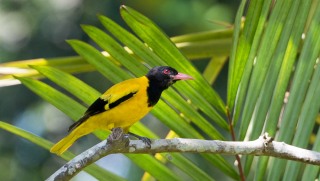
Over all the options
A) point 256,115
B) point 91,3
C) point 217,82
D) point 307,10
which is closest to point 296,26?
point 307,10

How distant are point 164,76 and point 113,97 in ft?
0.75

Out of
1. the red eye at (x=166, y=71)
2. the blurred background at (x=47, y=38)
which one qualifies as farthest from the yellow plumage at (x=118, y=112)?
the blurred background at (x=47, y=38)

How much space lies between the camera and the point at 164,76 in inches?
138

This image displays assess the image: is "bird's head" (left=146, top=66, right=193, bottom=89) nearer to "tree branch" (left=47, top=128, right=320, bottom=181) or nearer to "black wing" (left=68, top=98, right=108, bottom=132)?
"black wing" (left=68, top=98, right=108, bottom=132)

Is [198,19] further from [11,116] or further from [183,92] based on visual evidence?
[183,92]

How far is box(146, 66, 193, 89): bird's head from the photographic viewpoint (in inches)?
134

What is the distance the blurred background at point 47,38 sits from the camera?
11.1 m

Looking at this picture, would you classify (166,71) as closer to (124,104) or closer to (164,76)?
(164,76)

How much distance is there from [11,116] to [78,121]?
26.4 feet

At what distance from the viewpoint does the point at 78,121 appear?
337cm

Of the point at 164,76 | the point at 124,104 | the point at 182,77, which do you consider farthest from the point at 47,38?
the point at 182,77

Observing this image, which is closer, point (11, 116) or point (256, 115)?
point (256, 115)

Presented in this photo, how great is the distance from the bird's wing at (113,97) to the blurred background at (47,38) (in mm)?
7027

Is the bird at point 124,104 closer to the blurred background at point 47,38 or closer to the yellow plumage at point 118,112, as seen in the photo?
the yellow plumage at point 118,112
